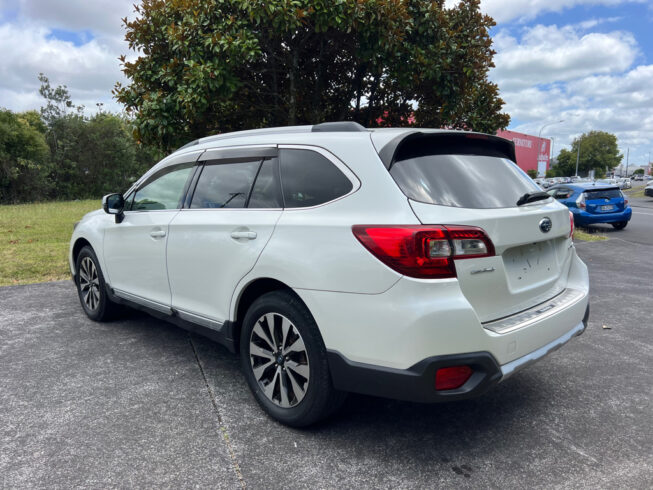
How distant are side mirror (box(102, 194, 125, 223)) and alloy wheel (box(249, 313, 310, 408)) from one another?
212cm

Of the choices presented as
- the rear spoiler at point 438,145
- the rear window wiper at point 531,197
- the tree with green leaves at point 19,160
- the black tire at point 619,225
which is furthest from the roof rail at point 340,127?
the tree with green leaves at point 19,160

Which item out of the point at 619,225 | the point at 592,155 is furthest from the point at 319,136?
the point at 592,155

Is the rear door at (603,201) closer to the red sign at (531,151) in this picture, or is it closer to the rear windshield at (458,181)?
the rear windshield at (458,181)

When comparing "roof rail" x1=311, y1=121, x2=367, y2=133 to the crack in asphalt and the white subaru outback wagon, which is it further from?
the crack in asphalt

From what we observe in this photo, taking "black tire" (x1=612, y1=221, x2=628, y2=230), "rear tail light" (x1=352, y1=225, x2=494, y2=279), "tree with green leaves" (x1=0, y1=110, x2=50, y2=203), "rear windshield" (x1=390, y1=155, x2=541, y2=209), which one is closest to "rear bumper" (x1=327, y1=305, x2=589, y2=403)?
"rear tail light" (x1=352, y1=225, x2=494, y2=279)

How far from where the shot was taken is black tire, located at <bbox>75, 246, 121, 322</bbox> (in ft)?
15.8

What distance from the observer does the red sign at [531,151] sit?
7231 centimetres

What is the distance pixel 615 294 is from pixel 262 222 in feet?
16.9

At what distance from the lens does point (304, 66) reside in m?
8.04

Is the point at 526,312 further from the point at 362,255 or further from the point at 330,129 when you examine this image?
the point at 330,129

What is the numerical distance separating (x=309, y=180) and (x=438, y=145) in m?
0.75

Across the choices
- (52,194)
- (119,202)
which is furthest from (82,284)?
(52,194)

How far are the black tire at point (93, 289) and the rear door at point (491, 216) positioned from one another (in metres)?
3.50

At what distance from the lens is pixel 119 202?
439 centimetres
